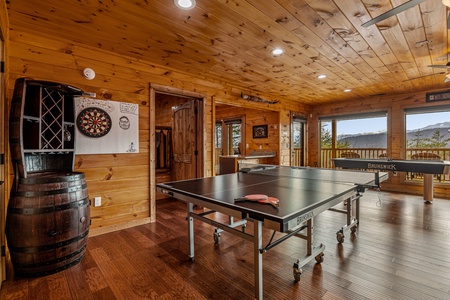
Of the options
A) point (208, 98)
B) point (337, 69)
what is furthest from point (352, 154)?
point (208, 98)

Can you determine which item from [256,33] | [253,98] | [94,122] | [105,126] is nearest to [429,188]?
[253,98]

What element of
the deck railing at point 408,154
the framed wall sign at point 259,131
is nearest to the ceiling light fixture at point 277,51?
the framed wall sign at point 259,131

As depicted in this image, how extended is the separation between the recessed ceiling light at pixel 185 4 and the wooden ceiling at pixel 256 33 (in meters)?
0.05

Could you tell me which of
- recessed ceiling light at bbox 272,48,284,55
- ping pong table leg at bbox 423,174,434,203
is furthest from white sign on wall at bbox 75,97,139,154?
ping pong table leg at bbox 423,174,434,203

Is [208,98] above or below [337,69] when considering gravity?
below

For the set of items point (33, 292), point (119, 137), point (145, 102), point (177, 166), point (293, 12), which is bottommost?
point (33, 292)

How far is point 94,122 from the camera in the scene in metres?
2.90

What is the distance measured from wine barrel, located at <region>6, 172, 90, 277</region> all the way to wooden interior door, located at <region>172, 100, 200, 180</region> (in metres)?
2.35

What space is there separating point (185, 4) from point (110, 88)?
5.44 ft

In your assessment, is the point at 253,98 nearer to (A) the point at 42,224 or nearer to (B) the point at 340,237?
(B) the point at 340,237

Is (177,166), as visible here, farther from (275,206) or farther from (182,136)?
(275,206)

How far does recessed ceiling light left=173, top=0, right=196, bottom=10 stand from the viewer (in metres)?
1.97

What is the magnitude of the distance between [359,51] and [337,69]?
30.7 inches

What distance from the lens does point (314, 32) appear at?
2.54 meters
